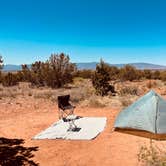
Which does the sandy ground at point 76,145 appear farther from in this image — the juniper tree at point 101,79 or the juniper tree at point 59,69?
the juniper tree at point 59,69

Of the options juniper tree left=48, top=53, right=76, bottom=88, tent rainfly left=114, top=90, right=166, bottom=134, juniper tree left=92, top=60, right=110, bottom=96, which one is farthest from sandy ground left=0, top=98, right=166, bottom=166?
juniper tree left=48, top=53, right=76, bottom=88

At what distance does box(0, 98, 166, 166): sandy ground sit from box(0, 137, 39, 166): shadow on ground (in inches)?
7.1

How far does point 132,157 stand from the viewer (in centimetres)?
658

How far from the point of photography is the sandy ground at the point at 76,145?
6.53 metres

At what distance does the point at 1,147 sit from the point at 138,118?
4.57m

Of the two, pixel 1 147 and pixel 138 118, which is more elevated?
pixel 138 118

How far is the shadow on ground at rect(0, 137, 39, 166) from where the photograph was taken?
21.7 ft

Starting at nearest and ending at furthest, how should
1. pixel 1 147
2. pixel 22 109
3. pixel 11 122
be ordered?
pixel 1 147, pixel 11 122, pixel 22 109

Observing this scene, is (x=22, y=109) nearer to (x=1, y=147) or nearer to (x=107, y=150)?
(x=1, y=147)

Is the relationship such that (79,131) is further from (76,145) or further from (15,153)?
(15,153)

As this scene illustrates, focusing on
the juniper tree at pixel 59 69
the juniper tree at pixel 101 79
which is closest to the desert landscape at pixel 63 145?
the juniper tree at pixel 101 79

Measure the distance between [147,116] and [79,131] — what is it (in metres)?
2.45

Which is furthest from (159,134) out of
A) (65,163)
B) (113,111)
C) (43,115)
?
(43,115)

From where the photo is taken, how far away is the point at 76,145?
25.4 ft
